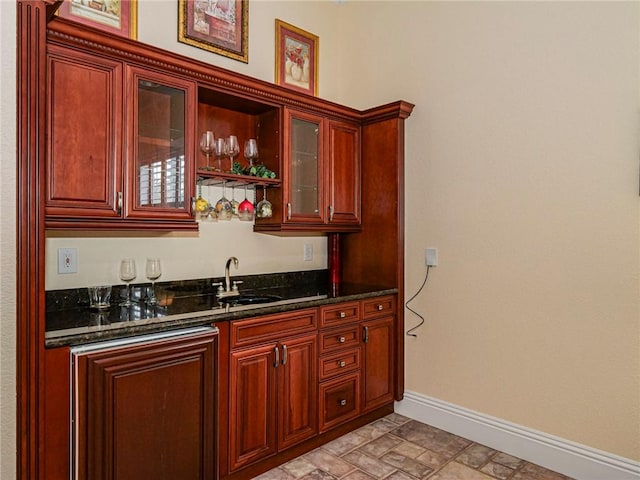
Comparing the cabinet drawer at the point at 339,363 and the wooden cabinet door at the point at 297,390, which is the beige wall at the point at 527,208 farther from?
the wooden cabinet door at the point at 297,390

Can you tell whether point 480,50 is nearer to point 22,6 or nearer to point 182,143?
point 182,143

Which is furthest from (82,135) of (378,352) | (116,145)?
(378,352)

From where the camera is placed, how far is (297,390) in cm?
239

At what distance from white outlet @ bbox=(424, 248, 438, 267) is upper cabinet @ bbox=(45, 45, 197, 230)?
5.12 feet

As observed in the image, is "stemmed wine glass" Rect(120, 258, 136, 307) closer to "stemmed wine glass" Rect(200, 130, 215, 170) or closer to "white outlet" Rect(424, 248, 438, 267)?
"stemmed wine glass" Rect(200, 130, 215, 170)

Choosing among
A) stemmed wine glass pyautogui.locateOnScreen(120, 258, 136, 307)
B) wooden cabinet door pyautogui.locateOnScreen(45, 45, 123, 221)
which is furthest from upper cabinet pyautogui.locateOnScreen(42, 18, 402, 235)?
stemmed wine glass pyautogui.locateOnScreen(120, 258, 136, 307)

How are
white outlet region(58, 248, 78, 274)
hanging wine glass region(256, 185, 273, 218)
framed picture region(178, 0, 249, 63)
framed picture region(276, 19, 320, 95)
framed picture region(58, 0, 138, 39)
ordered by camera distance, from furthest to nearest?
framed picture region(276, 19, 320, 95) < hanging wine glass region(256, 185, 273, 218) < framed picture region(178, 0, 249, 63) < framed picture region(58, 0, 138, 39) < white outlet region(58, 248, 78, 274)

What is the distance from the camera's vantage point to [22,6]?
1528mm

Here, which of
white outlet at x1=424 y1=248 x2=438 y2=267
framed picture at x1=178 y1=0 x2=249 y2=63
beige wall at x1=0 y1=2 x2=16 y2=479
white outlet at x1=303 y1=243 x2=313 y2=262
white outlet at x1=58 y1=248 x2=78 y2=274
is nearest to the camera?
beige wall at x1=0 y1=2 x2=16 y2=479

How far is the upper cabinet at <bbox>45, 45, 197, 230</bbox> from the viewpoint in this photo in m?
1.82

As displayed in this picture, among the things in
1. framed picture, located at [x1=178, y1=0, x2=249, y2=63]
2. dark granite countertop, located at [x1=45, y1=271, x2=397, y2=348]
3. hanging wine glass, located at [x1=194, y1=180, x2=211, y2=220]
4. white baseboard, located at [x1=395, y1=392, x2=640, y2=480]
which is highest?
framed picture, located at [x1=178, y1=0, x2=249, y2=63]

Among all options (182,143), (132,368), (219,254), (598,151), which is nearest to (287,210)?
(219,254)

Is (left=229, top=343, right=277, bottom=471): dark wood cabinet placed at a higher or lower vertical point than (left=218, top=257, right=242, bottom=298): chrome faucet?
lower

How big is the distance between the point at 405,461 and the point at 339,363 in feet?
2.12
